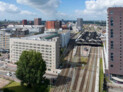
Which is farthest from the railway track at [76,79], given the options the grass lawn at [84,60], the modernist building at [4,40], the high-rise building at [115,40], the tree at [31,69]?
the modernist building at [4,40]

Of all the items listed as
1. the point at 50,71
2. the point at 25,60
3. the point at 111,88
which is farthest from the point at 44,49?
the point at 111,88

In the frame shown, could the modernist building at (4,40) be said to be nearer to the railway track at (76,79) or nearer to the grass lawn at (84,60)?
the railway track at (76,79)

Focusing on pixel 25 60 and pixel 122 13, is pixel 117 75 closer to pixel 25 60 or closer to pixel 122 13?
pixel 122 13

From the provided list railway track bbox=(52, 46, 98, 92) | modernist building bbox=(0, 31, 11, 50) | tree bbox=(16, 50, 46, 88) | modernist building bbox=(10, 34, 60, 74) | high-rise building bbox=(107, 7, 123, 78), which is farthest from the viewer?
modernist building bbox=(0, 31, 11, 50)

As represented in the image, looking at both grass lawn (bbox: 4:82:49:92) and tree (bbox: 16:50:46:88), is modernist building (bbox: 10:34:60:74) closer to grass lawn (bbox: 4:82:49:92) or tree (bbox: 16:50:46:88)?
tree (bbox: 16:50:46:88)

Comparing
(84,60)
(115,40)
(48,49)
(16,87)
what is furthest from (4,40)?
(115,40)

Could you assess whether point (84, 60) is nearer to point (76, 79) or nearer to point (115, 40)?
point (76, 79)

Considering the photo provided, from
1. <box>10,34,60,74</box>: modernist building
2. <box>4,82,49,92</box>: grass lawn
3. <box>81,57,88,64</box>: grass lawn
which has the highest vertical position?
<box>10,34,60,74</box>: modernist building

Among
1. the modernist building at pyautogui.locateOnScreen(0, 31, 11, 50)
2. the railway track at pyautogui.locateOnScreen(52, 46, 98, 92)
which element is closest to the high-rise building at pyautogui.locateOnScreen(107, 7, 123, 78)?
the railway track at pyautogui.locateOnScreen(52, 46, 98, 92)
